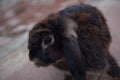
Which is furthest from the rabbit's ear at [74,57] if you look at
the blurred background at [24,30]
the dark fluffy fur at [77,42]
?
the blurred background at [24,30]

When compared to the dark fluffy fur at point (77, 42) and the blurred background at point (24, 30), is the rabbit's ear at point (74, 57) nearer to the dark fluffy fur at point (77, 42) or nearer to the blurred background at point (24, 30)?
the dark fluffy fur at point (77, 42)

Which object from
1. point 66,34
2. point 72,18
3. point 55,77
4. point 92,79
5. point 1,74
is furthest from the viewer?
point 1,74

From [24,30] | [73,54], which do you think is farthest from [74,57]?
[24,30]

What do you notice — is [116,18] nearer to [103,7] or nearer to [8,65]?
[103,7]

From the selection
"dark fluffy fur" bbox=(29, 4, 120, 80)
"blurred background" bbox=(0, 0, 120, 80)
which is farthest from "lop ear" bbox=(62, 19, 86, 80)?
"blurred background" bbox=(0, 0, 120, 80)

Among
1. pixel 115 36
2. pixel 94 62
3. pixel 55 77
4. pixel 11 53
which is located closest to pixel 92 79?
pixel 94 62

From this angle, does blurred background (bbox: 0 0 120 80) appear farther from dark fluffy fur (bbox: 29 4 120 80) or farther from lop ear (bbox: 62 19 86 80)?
lop ear (bbox: 62 19 86 80)
